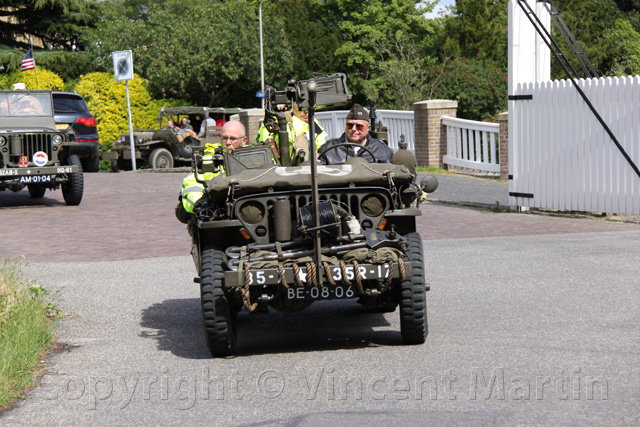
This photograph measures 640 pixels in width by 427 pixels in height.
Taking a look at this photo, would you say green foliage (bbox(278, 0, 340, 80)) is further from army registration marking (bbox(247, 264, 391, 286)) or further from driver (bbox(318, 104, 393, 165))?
army registration marking (bbox(247, 264, 391, 286))

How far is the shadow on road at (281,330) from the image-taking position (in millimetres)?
6898

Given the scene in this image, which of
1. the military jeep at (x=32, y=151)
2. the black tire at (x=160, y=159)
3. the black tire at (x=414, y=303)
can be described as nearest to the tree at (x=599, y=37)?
the black tire at (x=160, y=159)

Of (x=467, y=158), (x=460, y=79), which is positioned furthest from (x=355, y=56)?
(x=467, y=158)

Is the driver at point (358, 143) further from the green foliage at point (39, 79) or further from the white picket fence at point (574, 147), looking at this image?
the green foliage at point (39, 79)

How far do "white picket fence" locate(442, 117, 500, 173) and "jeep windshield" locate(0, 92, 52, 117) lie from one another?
333 inches

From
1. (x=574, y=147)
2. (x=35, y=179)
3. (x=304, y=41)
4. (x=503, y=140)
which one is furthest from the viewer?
(x=304, y=41)

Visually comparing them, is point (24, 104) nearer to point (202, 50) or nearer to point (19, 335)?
point (19, 335)

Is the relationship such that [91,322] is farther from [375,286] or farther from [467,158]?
[467,158]

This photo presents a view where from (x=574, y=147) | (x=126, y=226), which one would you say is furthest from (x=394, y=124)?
(x=126, y=226)

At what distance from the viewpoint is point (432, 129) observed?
21.9 m

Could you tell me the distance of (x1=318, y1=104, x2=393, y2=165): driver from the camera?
817cm

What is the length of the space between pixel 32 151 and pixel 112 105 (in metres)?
30.6

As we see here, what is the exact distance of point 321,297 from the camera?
6316 mm

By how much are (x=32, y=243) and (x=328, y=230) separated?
25.5ft
